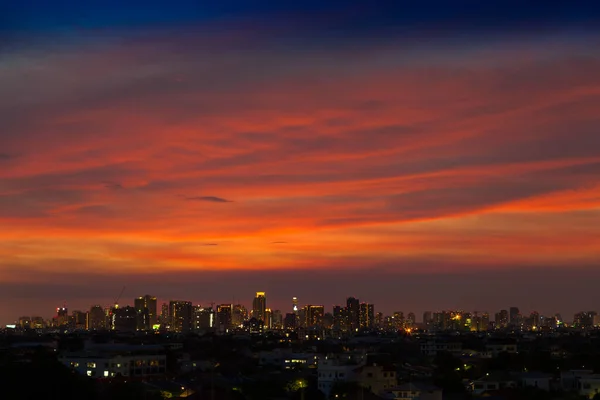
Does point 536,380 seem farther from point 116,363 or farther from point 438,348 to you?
point 438,348

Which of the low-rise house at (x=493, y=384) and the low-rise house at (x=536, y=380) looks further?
the low-rise house at (x=536, y=380)

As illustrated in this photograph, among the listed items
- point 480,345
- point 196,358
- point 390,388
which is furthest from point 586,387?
point 480,345

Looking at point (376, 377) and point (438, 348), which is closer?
point (376, 377)

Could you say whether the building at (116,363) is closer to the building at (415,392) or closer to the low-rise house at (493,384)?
the building at (415,392)

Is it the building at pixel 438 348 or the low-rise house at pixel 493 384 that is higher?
the building at pixel 438 348

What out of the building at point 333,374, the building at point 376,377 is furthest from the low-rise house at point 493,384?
the building at point 333,374

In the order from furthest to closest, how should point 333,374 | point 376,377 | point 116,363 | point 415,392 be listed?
point 116,363
point 333,374
point 376,377
point 415,392

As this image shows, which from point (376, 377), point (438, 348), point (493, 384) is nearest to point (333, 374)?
point (376, 377)

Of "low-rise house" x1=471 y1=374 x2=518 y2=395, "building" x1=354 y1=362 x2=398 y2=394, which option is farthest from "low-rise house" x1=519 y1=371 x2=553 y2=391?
"building" x1=354 y1=362 x2=398 y2=394

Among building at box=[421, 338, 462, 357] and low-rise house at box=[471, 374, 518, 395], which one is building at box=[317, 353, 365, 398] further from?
building at box=[421, 338, 462, 357]

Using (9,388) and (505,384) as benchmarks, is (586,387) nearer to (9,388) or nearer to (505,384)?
(505,384)
